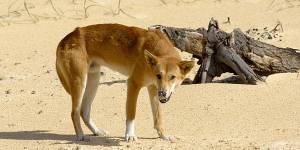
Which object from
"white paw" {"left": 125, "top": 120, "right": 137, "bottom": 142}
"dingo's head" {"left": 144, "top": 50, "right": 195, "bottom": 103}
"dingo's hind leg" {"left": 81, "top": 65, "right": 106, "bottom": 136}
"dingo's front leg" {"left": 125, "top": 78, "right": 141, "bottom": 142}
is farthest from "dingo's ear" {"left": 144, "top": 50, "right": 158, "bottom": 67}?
"dingo's hind leg" {"left": 81, "top": 65, "right": 106, "bottom": 136}

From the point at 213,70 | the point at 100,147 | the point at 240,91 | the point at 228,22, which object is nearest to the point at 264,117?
the point at 240,91

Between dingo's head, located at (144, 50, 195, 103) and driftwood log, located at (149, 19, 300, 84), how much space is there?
2466mm

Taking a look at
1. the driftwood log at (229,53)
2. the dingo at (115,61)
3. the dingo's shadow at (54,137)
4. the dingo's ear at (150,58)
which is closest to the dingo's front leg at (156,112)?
the dingo at (115,61)

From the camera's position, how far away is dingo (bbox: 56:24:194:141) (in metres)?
8.40

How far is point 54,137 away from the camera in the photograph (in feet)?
29.1

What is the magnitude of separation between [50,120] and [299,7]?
9.17 meters

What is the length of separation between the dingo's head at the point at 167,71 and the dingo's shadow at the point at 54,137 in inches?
38.6

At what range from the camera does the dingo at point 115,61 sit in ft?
27.6

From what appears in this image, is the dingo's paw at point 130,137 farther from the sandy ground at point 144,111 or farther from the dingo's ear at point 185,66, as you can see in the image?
the dingo's ear at point 185,66

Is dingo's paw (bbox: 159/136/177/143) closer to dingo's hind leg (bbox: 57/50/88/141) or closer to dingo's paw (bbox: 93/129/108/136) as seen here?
dingo's paw (bbox: 93/129/108/136)

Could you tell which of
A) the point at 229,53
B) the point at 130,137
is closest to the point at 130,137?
the point at 130,137

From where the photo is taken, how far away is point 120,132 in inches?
361

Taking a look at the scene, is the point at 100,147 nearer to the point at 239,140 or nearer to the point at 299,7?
the point at 239,140

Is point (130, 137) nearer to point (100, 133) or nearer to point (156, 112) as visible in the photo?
point (156, 112)
